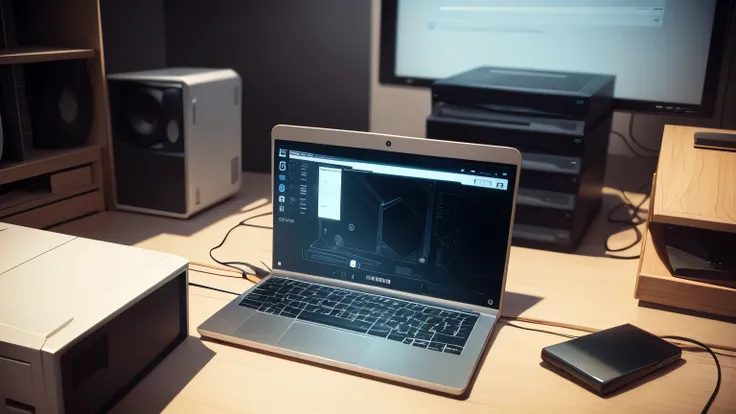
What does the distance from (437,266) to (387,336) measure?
0.14 m

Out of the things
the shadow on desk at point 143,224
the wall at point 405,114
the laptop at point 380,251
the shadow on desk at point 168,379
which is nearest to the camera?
the shadow on desk at point 168,379

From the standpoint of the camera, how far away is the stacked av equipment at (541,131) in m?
1.17

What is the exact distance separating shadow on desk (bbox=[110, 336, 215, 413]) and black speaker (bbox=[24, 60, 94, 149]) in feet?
2.21

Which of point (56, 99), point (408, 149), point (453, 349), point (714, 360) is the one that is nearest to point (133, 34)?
point (56, 99)

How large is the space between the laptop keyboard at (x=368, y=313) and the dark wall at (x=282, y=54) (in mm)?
731

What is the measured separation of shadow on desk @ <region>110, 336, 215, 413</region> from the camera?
715 millimetres

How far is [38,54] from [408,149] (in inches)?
29.0

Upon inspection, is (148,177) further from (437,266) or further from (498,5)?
(498,5)

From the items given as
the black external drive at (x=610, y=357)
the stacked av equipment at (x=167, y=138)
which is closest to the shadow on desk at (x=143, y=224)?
the stacked av equipment at (x=167, y=138)

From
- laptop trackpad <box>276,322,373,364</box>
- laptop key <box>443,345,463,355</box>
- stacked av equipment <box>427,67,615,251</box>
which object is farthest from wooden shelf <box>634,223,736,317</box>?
laptop trackpad <box>276,322,373,364</box>

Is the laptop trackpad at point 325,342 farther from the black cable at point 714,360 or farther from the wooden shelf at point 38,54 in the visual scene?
the wooden shelf at point 38,54

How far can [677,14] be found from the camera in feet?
4.12

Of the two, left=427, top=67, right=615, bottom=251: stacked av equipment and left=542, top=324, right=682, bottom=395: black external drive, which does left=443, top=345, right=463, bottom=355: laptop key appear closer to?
left=542, top=324, right=682, bottom=395: black external drive

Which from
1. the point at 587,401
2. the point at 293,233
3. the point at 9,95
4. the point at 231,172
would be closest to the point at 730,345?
the point at 587,401
